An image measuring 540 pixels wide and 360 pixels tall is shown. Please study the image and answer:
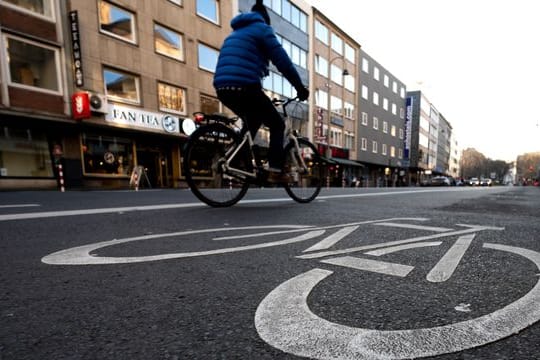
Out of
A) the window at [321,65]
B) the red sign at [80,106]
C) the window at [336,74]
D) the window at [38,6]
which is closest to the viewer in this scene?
the window at [38,6]

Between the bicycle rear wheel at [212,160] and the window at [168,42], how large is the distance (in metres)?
15.0

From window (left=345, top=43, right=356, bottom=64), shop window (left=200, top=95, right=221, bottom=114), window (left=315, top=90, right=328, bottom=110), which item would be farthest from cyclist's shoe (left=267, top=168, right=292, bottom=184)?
window (left=345, top=43, right=356, bottom=64)

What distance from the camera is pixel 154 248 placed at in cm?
155

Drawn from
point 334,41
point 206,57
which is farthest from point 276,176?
point 334,41

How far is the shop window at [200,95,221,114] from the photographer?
1842cm

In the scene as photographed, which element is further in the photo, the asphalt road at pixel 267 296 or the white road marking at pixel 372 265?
the white road marking at pixel 372 265

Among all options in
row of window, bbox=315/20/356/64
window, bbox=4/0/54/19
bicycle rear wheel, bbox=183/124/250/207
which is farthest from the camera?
row of window, bbox=315/20/356/64

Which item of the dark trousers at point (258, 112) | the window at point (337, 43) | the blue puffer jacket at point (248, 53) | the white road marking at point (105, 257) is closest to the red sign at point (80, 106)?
the dark trousers at point (258, 112)

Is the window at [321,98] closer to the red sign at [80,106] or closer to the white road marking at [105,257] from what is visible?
the red sign at [80,106]

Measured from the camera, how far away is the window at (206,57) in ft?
60.8

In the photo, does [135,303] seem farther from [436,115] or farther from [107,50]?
[436,115]

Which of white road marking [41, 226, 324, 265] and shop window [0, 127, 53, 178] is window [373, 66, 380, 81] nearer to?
shop window [0, 127, 53, 178]

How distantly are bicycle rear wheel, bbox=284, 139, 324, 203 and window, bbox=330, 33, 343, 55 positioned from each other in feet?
105

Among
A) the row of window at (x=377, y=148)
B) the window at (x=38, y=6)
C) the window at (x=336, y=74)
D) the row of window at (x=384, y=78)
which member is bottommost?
the row of window at (x=377, y=148)
